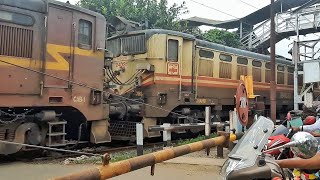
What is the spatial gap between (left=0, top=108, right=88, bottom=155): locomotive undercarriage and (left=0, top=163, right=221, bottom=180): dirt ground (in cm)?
54

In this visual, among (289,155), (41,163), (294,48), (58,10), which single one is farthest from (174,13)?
(289,155)

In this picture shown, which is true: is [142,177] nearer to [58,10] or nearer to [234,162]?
[234,162]

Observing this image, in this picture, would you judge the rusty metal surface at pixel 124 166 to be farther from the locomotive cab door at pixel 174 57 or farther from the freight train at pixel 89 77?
the locomotive cab door at pixel 174 57

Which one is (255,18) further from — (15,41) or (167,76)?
(15,41)

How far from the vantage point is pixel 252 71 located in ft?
52.5

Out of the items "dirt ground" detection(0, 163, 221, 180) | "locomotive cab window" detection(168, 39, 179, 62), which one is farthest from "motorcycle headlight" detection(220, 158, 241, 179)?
"locomotive cab window" detection(168, 39, 179, 62)

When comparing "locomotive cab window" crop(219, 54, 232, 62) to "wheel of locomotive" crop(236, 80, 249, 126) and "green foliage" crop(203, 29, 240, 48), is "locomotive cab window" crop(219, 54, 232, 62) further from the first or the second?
"green foliage" crop(203, 29, 240, 48)

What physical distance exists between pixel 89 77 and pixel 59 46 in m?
1.20

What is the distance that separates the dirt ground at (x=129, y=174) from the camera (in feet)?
20.6

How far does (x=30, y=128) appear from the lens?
310 inches

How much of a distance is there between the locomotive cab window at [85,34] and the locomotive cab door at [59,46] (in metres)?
0.32

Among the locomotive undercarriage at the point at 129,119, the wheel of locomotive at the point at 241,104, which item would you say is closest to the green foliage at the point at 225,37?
the locomotive undercarriage at the point at 129,119

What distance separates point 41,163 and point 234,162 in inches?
229

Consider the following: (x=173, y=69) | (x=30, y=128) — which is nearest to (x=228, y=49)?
(x=173, y=69)
